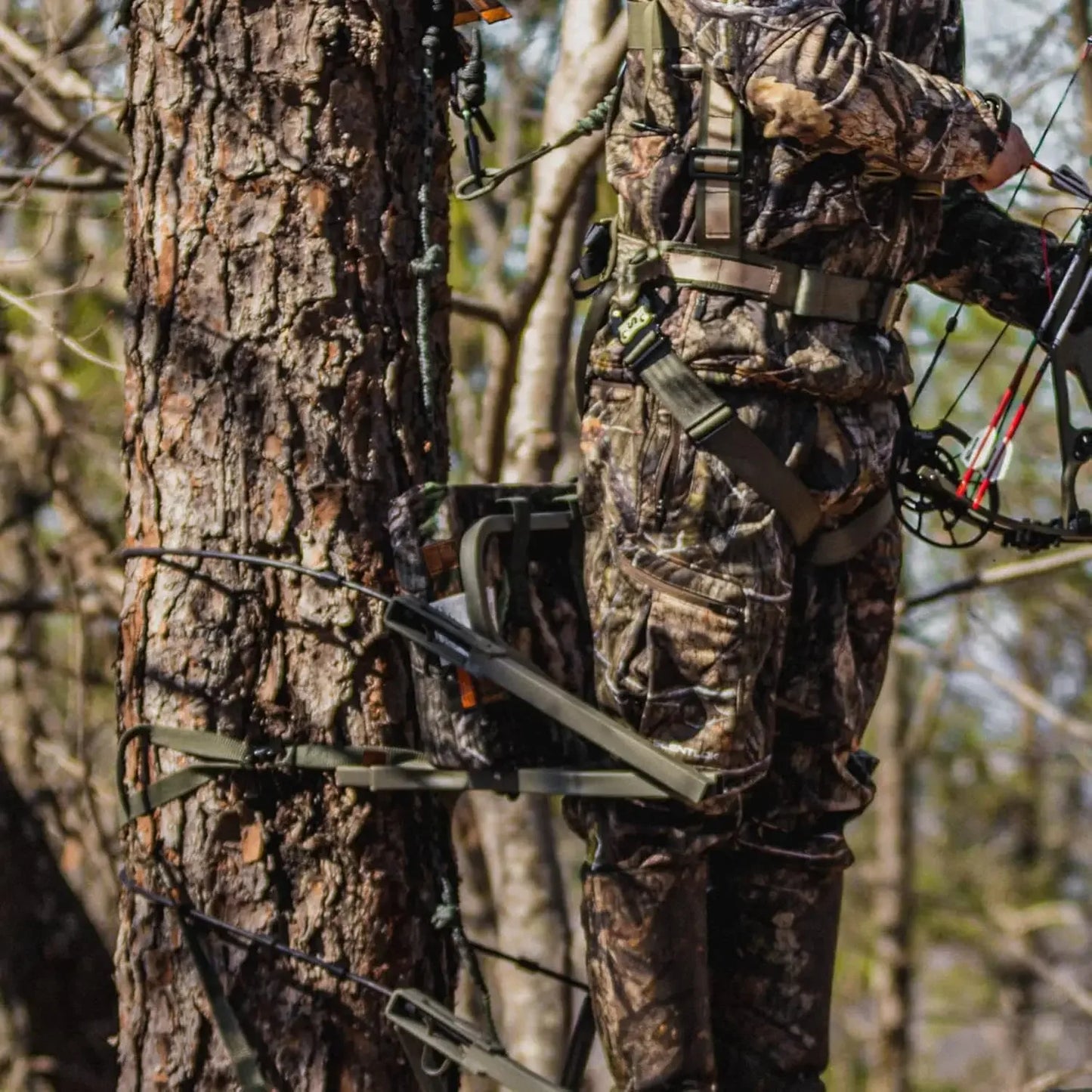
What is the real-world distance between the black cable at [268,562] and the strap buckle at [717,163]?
3.16 ft

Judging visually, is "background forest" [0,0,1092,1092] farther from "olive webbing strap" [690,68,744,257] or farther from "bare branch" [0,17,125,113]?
"olive webbing strap" [690,68,744,257]

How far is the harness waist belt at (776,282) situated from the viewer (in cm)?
266

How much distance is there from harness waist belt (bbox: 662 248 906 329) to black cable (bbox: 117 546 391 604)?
82 cm

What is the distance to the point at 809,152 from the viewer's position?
8.61 feet

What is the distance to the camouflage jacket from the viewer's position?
99.6 inches

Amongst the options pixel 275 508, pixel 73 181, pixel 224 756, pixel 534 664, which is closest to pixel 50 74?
pixel 73 181

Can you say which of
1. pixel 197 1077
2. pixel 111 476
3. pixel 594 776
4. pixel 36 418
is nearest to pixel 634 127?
pixel 594 776

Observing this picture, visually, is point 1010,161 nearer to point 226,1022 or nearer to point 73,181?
point 226,1022

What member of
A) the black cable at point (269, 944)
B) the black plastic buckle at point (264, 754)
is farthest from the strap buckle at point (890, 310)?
the black cable at point (269, 944)

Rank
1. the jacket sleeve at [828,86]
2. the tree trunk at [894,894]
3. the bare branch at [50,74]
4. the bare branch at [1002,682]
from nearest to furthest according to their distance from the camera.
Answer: the jacket sleeve at [828,86]
the bare branch at [50,74]
the bare branch at [1002,682]
the tree trunk at [894,894]

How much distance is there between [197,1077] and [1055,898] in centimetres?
1949

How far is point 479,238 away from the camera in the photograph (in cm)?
823

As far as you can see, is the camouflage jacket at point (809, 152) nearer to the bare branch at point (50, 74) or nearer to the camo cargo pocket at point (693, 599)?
the camo cargo pocket at point (693, 599)

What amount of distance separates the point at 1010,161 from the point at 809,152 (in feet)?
1.34
